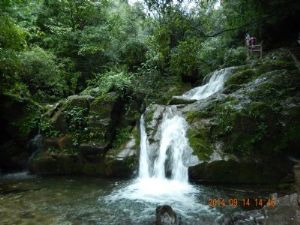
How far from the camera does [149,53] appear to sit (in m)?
16.6

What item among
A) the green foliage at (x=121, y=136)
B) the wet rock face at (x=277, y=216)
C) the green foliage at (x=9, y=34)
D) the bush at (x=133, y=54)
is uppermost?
the bush at (x=133, y=54)

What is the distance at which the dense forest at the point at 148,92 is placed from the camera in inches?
358

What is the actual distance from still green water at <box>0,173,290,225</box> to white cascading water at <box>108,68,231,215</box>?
0.22 meters

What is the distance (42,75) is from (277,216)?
12071 mm

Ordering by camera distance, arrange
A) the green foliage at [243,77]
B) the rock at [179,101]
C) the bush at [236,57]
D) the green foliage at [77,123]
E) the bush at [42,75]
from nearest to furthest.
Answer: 1. the green foliage at [77,123]
2. the green foliage at [243,77]
3. the rock at [179,101]
4. the bush at [42,75]
5. the bush at [236,57]

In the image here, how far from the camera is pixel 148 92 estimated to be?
43.4ft

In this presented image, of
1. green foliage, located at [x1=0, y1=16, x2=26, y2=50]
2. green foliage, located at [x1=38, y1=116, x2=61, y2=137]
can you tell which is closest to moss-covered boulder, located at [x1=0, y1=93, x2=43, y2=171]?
green foliage, located at [x1=38, y1=116, x2=61, y2=137]

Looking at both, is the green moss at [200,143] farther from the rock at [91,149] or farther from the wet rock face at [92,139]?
the rock at [91,149]

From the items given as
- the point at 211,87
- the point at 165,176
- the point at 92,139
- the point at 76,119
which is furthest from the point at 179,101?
the point at 76,119

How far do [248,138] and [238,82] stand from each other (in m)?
3.21

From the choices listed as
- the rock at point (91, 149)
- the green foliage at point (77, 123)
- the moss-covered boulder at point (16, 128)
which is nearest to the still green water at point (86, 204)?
the rock at point (91, 149)

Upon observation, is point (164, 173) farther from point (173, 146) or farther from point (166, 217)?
point (166, 217)

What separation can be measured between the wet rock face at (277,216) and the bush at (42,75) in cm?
1105

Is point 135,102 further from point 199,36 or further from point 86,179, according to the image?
point 199,36
